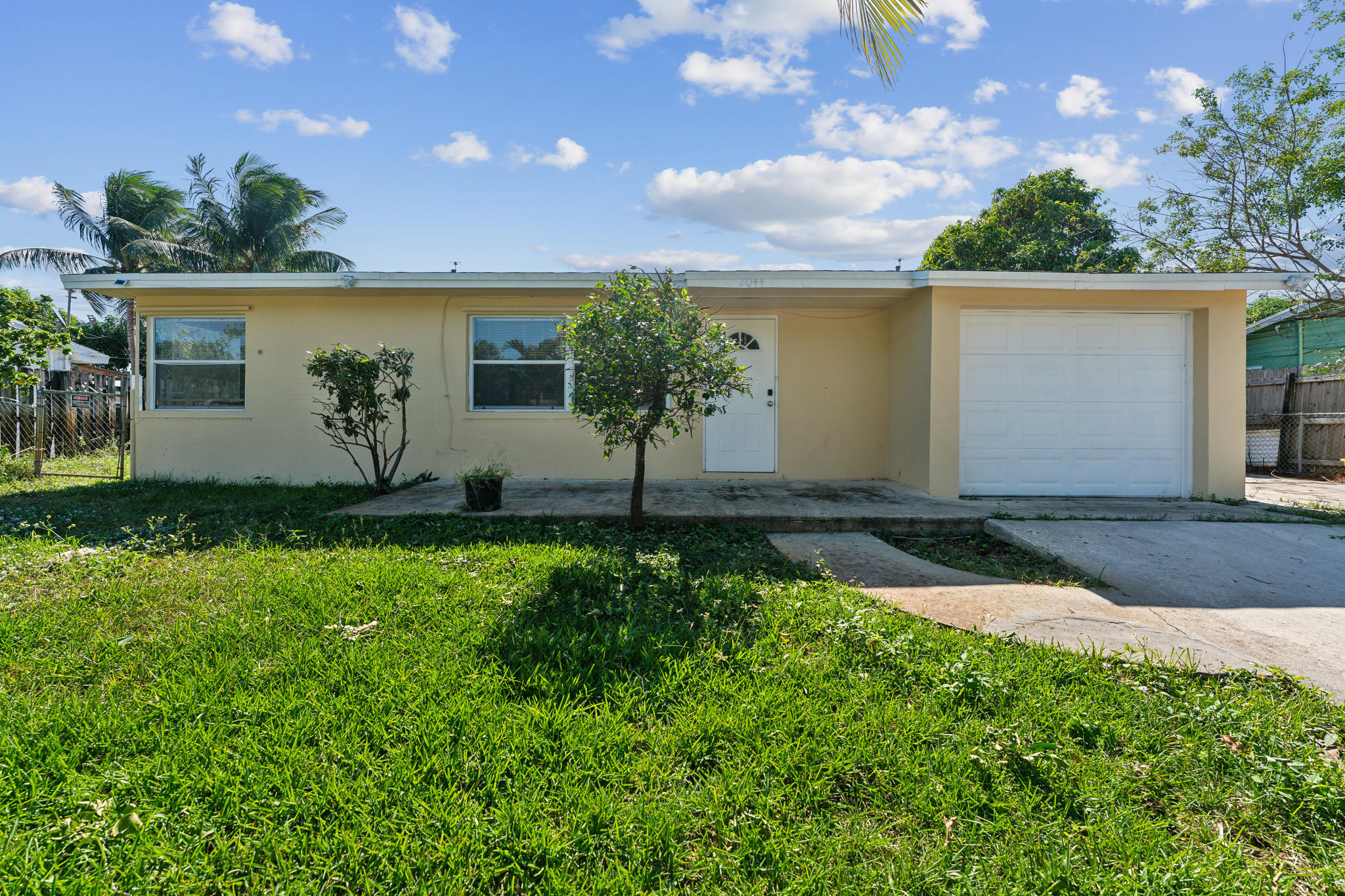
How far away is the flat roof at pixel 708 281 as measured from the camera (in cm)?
639

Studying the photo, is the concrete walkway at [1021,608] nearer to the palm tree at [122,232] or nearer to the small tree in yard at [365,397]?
the small tree in yard at [365,397]

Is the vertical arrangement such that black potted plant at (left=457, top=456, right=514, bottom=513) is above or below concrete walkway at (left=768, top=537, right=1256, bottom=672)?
above

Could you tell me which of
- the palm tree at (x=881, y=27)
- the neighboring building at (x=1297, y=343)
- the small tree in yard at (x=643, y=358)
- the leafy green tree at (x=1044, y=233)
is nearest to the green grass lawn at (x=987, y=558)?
the small tree in yard at (x=643, y=358)

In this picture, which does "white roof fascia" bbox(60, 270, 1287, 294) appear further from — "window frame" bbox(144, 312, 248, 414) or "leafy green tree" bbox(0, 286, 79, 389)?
"leafy green tree" bbox(0, 286, 79, 389)

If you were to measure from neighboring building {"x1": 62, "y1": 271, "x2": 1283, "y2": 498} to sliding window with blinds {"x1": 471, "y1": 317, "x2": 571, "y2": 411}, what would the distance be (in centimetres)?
2

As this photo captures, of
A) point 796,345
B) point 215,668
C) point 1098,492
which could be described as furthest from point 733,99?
point 215,668

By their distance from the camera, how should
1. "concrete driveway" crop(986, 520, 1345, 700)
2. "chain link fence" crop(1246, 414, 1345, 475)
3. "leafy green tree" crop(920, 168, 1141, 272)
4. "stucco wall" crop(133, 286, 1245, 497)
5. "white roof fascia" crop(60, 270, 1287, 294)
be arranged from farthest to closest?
1. "leafy green tree" crop(920, 168, 1141, 272)
2. "chain link fence" crop(1246, 414, 1345, 475)
3. "stucco wall" crop(133, 286, 1245, 497)
4. "white roof fascia" crop(60, 270, 1287, 294)
5. "concrete driveway" crop(986, 520, 1345, 700)

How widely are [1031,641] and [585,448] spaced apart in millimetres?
5784

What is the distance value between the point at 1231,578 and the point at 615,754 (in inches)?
172

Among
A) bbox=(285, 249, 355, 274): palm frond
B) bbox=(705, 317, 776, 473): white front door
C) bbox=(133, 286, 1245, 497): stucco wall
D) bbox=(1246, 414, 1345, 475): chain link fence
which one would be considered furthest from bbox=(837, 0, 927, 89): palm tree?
bbox=(285, 249, 355, 274): palm frond

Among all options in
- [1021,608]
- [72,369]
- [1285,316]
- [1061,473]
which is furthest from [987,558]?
[72,369]

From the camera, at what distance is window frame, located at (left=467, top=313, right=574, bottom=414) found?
7824 millimetres

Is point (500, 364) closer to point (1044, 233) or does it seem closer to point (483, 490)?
point (483, 490)

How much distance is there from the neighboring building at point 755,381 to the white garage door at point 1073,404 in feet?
0.07
